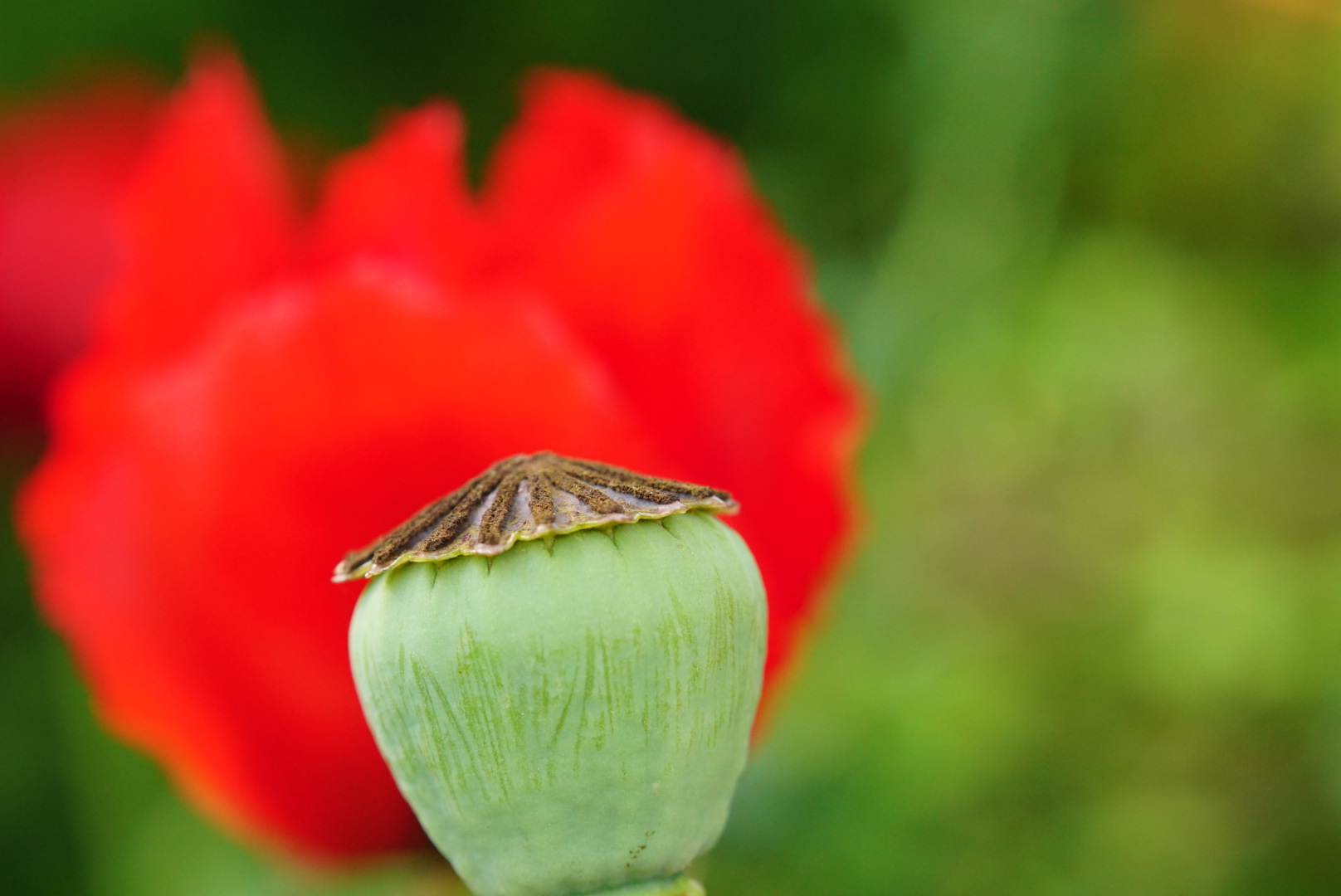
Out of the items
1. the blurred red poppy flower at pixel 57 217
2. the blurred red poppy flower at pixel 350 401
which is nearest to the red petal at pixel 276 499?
the blurred red poppy flower at pixel 350 401

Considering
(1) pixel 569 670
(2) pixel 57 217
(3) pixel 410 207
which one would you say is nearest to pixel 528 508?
(1) pixel 569 670

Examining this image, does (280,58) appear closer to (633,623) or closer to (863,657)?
(863,657)

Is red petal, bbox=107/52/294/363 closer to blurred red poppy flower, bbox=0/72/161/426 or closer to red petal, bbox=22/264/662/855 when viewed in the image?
red petal, bbox=22/264/662/855

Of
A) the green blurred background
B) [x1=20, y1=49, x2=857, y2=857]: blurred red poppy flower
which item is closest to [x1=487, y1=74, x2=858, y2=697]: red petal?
[x1=20, y1=49, x2=857, y2=857]: blurred red poppy flower

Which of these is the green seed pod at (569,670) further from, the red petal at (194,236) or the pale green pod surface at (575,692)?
the red petal at (194,236)

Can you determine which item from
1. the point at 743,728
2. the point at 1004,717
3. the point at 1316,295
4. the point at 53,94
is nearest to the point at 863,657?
the point at 1004,717

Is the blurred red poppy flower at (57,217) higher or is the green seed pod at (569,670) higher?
the blurred red poppy flower at (57,217)

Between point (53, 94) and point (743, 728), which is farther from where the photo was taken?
point (53, 94)
